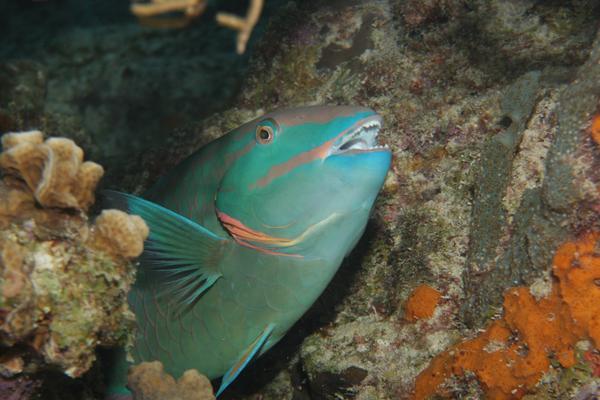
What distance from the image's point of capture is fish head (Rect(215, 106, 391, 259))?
6.70 feet

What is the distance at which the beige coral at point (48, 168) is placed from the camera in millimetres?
1883

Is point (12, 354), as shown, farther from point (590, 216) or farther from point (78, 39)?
point (78, 39)

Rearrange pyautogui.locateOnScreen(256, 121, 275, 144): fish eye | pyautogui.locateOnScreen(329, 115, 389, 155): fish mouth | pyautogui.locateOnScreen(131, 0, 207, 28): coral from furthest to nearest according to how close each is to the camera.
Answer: pyautogui.locateOnScreen(131, 0, 207, 28): coral < pyautogui.locateOnScreen(256, 121, 275, 144): fish eye < pyautogui.locateOnScreen(329, 115, 389, 155): fish mouth

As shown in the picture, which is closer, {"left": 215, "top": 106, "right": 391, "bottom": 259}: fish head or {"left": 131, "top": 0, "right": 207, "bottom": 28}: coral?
{"left": 215, "top": 106, "right": 391, "bottom": 259}: fish head

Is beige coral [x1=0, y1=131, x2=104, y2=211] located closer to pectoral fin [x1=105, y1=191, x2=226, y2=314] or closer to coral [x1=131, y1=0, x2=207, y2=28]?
pectoral fin [x1=105, y1=191, x2=226, y2=314]

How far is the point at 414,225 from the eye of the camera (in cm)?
303

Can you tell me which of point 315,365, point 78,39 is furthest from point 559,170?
point 78,39

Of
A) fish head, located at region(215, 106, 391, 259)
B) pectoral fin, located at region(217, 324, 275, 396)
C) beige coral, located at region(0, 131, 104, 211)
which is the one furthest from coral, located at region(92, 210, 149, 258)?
pectoral fin, located at region(217, 324, 275, 396)

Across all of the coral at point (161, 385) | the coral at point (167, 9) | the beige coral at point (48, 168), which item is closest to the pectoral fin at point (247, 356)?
the coral at point (161, 385)

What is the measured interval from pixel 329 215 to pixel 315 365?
3.96 feet

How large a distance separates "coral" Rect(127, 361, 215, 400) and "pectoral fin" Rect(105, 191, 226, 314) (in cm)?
38

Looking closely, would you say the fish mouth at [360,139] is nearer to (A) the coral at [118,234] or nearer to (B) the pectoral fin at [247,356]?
(A) the coral at [118,234]

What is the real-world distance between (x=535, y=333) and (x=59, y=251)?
2076 mm

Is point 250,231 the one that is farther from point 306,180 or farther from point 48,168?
point 48,168
